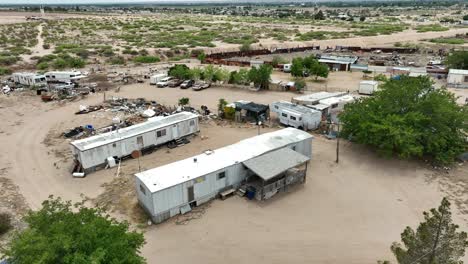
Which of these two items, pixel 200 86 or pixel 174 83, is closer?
pixel 200 86

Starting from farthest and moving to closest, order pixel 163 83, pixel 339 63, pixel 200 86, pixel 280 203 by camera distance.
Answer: pixel 339 63 < pixel 163 83 < pixel 200 86 < pixel 280 203

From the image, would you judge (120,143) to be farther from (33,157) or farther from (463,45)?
(463,45)

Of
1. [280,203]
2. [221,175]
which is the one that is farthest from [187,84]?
[280,203]

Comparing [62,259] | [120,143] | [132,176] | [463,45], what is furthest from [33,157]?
[463,45]

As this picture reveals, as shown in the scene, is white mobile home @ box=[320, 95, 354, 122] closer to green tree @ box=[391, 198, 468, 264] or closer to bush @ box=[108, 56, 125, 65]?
green tree @ box=[391, 198, 468, 264]

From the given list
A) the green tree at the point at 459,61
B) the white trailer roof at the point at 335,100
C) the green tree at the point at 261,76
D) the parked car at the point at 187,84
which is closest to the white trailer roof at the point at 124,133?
the white trailer roof at the point at 335,100

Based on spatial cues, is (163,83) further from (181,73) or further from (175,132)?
(175,132)

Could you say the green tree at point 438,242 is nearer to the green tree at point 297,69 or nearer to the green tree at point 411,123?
the green tree at point 411,123
